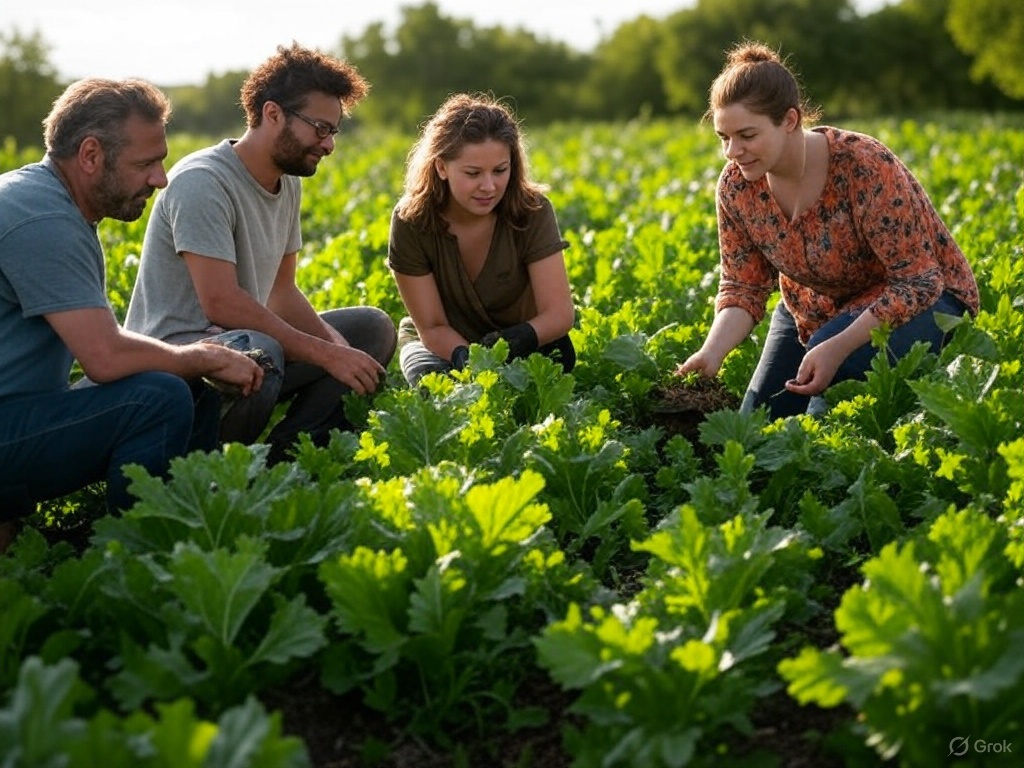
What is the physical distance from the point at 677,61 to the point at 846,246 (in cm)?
7775

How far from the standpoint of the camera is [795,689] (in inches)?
112

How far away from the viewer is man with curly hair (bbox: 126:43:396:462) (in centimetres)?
527

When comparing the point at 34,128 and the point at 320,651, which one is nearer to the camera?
the point at 320,651

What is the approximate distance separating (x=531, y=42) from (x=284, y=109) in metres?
100

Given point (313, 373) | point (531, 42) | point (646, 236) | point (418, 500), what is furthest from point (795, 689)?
point (531, 42)

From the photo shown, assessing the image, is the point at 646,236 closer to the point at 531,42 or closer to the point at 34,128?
the point at 34,128

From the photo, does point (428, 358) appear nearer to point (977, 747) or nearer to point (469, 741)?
point (469, 741)

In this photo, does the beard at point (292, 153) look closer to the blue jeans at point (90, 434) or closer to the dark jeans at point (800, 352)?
the blue jeans at point (90, 434)

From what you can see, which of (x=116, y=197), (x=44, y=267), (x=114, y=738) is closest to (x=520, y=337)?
(x=116, y=197)

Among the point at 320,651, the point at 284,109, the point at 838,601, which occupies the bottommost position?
the point at 838,601

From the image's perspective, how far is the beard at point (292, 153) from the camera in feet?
17.8

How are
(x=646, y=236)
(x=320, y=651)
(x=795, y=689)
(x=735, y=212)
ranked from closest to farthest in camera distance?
(x=795, y=689) < (x=320, y=651) < (x=735, y=212) < (x=646, y=236)

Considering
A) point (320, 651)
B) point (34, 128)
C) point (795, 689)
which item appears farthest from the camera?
point (34, 128)

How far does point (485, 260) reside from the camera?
5.98m
